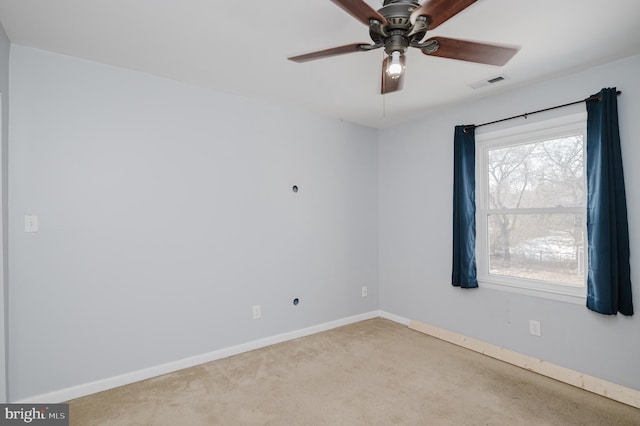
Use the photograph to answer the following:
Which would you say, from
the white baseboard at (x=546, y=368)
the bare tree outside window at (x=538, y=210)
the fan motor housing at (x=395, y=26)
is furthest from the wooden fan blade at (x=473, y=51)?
the white baseboard at (x=546, y=368)

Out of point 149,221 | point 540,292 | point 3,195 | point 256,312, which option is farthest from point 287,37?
point 540,292

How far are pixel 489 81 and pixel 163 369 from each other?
12.2ft

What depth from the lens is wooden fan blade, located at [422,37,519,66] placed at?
5.35 feet

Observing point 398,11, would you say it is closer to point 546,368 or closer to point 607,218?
point 607,218

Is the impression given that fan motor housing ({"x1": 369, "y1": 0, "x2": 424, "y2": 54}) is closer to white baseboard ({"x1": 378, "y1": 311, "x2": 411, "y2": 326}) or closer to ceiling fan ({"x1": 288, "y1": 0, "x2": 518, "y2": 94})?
ceiling fan ({"x1": 288, "y1": 0, "x2": 518, "y2": 94})

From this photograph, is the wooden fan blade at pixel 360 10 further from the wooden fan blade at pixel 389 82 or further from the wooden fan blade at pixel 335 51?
the wooden fan blade at pixel 389 82

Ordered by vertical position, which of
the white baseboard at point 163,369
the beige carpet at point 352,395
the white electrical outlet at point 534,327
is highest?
the white electrical outlet at point 534,327

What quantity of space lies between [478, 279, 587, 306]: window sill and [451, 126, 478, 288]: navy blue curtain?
14 cm

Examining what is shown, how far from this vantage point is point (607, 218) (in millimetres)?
2369

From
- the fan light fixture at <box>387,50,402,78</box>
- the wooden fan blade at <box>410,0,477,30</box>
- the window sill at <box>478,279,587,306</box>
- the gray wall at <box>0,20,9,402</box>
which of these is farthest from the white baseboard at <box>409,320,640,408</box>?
the gray wall at <box>0,20,9,402</box>

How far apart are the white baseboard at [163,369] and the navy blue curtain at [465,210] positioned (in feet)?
5.18

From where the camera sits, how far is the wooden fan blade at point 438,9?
4.25ft

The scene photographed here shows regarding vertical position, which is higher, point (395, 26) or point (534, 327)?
point (395, 26)

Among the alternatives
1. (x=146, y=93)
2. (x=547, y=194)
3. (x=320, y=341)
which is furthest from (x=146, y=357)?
(x=547, y=194)
